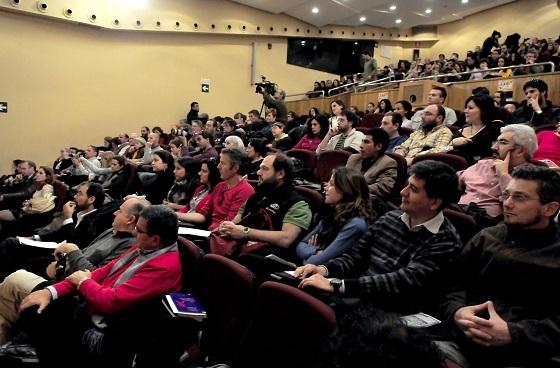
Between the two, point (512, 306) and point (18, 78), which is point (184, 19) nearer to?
point (18, 78)

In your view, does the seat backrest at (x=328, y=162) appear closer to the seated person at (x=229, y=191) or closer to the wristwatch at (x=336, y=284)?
the seated person at (x=229, y=191)

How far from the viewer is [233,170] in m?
2.06

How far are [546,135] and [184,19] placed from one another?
5836 mm

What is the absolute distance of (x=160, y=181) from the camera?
2971mm

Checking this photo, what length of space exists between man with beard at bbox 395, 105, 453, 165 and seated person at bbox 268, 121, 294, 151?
114 centimetres

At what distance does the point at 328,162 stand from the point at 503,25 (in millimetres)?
7531

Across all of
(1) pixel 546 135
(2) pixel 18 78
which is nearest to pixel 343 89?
(2) pixel 18 78

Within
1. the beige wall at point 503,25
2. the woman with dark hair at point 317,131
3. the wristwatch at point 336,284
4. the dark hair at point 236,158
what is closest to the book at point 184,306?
the wristwatch at point 336,284

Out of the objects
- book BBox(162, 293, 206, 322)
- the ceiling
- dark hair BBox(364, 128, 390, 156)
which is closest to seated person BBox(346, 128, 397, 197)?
dark hair BBox(364, 128, 390, 156)

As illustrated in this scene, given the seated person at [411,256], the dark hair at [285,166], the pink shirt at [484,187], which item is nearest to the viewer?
the seated person at [411,256]

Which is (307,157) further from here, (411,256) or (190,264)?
(411,256)

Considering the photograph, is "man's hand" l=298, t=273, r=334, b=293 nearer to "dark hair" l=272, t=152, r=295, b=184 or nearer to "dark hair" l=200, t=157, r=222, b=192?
"dark hair" l=272, t=152, r=295, b=184

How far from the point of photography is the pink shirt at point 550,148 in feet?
6.27

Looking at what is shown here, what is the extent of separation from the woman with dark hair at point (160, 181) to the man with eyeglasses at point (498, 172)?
1.87 m
